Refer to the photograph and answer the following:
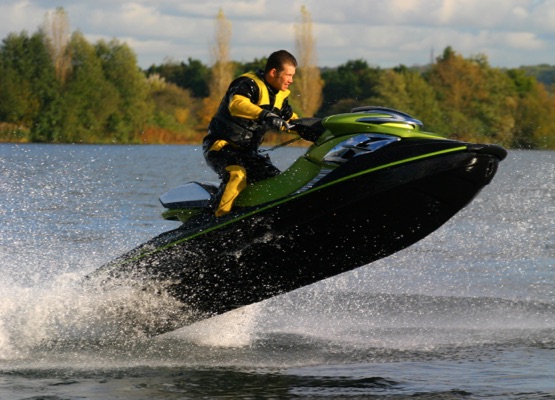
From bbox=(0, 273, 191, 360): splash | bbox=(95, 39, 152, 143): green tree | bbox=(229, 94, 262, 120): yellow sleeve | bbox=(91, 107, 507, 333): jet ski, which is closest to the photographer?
bbox=(91, 107, 507, 333): jet ski

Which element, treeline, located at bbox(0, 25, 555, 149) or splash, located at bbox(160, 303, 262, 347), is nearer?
splash, located at bbox(160, 303, 262, 347)

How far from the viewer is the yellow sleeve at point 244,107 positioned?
23.8ft

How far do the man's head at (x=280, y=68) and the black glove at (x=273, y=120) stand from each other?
0.31m

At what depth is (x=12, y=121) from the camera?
57.2 metres

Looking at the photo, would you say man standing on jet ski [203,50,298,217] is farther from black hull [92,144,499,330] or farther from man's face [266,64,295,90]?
black hull [92,144,499,330]

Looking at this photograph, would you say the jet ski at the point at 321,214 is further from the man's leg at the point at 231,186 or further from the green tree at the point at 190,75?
the green tree at the point at 190,75

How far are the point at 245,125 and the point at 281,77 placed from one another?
44cm

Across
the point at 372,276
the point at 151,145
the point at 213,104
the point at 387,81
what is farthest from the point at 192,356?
the point at 151,145

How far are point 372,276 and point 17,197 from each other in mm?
9371

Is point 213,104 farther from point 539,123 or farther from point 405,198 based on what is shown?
point 405,198

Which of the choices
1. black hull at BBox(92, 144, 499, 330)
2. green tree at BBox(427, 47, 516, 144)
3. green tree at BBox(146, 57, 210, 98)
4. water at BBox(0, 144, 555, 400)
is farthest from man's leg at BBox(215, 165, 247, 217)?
green tree at BBox(146, 57, 210, 98)

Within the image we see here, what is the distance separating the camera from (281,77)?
24.2 feet

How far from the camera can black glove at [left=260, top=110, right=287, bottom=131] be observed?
7125 mm

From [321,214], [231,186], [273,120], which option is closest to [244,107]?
[273,120]
